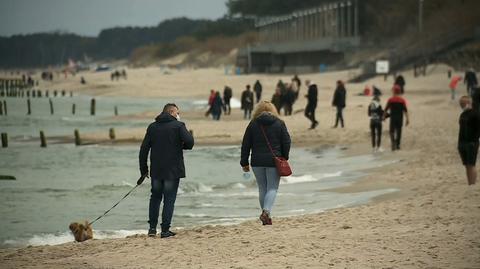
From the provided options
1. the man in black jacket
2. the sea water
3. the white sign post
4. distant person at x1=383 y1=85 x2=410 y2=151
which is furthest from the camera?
the white sign post

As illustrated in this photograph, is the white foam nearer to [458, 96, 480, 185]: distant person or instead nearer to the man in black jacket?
[458, 96, 480, 185]: distant person

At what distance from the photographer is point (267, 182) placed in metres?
11.0

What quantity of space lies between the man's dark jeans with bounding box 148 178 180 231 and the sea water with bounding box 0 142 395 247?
373 centimetres

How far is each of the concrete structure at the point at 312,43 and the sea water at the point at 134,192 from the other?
6534 cm

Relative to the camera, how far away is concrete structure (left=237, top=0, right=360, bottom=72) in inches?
3760

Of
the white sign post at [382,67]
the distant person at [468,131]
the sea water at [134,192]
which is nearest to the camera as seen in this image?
the distant person at [468,131]

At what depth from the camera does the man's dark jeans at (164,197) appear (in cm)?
1084

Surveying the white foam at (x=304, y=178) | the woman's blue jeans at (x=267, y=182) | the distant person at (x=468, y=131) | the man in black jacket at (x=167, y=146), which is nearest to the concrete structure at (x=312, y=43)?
the white foam at (x=304, y=178)

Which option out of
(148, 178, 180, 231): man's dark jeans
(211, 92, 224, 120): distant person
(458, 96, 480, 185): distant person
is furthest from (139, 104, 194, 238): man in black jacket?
(211, 92, 224, 120): distant person

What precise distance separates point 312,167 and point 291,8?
11061 centimetres

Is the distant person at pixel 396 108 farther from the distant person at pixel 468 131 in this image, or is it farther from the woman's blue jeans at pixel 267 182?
the woman's blue jeans at pixel 267 182

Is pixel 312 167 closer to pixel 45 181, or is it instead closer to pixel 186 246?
pixel 45 181

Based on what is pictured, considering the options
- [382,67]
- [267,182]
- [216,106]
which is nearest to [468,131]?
[267,182]

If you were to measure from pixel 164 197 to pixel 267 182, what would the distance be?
127 centimetres
